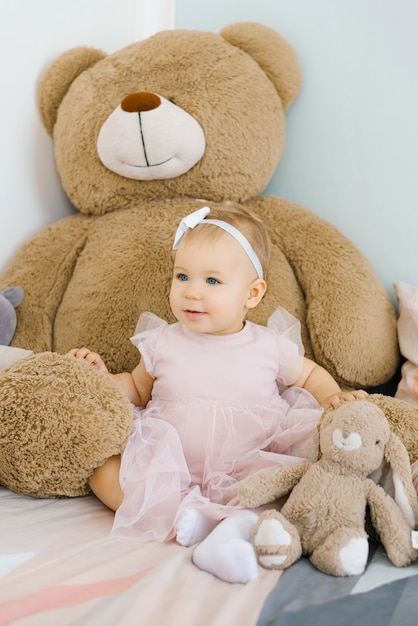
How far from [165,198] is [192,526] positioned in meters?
0.80

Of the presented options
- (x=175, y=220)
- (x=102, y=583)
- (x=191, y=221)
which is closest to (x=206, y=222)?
(x=191, y=221)

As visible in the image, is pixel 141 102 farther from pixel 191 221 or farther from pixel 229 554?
pixel 229 554

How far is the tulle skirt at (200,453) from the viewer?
96 centimetres

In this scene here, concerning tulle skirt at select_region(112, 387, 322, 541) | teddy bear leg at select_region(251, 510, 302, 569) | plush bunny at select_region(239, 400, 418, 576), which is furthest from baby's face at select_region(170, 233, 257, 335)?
teddy bear leg at select_region(251, 510, 302, 569)

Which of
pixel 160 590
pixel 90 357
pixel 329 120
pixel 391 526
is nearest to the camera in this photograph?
pixel 160 590

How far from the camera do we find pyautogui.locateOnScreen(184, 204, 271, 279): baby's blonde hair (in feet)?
3.90

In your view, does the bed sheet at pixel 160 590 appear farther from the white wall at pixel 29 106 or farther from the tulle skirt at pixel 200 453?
the white wall at pixel 29 106

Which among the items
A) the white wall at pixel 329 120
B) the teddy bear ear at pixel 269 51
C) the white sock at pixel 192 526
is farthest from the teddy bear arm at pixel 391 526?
the teddy bear ear at pixel 269 51

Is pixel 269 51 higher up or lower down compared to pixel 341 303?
higher up

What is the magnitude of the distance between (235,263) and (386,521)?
19.9 inches

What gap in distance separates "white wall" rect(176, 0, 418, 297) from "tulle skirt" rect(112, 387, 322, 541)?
48 centimetres

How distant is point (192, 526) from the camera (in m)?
0.92

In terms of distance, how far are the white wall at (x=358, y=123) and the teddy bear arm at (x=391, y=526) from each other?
70cm

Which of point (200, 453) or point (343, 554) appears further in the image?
point (200, 453)
